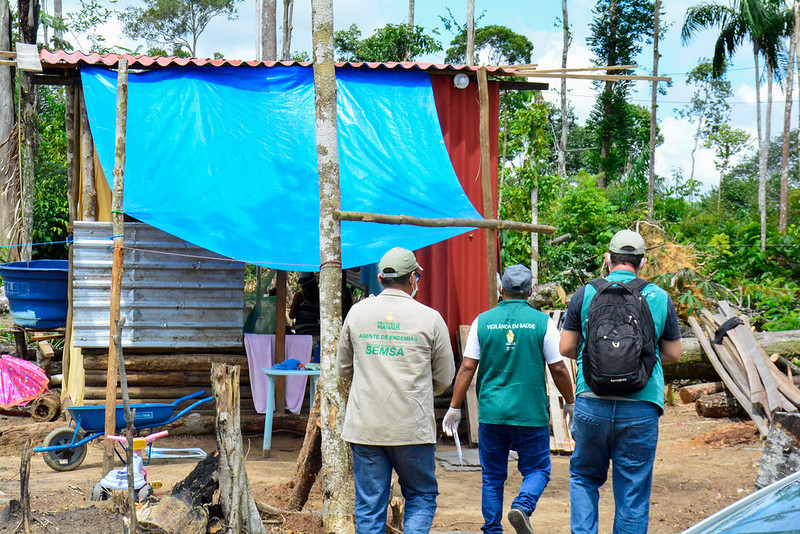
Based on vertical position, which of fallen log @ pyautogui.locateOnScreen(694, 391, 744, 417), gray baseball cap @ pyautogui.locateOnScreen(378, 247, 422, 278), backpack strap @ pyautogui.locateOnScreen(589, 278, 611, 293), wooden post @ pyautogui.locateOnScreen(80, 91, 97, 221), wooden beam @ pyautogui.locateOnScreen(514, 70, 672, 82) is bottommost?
fallen log @ pyautogui.locateOnScreen(694, 391, 744, 417)

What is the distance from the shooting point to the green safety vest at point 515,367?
436 cm

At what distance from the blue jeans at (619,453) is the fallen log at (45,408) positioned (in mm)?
7062

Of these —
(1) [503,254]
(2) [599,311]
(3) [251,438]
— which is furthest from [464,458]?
(1) [503,254]

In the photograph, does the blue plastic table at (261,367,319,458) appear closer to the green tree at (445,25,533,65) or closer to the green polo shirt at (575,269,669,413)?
the green polo shirt at (575,269,669,413)

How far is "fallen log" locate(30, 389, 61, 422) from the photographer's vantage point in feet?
29.6

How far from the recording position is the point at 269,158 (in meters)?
7.70

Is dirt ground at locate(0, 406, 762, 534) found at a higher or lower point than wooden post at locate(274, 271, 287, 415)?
lower

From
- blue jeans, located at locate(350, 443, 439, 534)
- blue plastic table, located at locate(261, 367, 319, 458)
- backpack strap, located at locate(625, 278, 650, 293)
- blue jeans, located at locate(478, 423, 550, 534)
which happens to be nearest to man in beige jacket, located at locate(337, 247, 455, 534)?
blue jeans, located at locate(350, 443, 439, 534)

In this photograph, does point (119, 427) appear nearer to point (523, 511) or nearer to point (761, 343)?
point (523, 511)

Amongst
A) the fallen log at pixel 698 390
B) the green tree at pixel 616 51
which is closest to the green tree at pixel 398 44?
the green tree at pixel 616 51

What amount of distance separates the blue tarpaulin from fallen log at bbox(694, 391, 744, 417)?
4.24m

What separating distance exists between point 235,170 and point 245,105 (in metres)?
0.98

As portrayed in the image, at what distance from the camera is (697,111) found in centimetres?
3806

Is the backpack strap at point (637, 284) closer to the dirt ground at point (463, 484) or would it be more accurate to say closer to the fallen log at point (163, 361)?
the dirt ground at point (463, 484)
